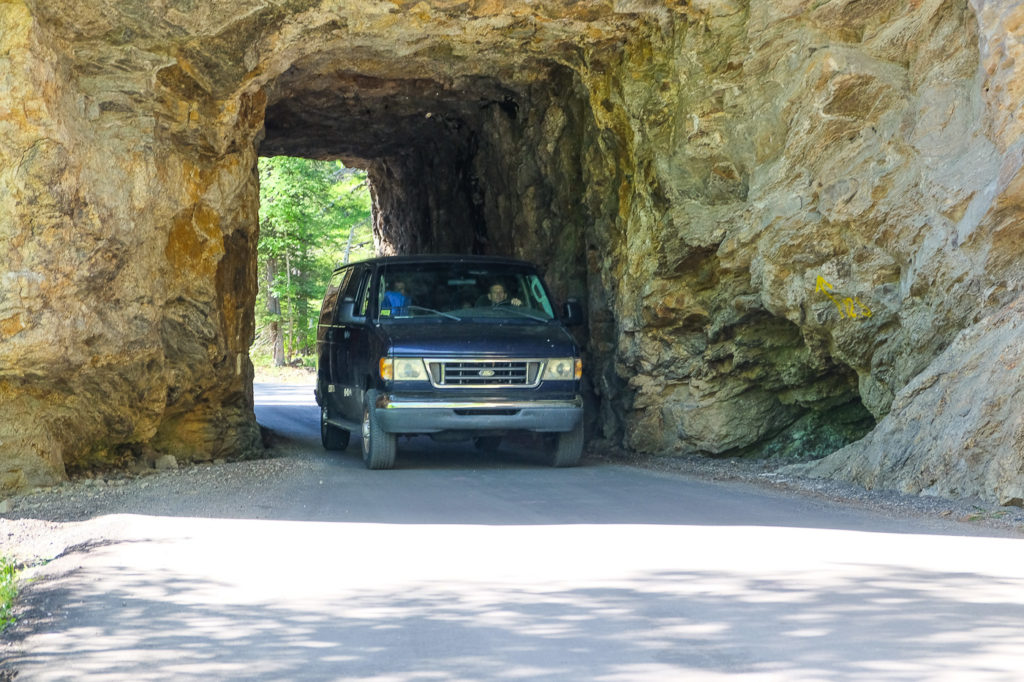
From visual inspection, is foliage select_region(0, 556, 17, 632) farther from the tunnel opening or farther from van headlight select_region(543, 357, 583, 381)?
the tunnel opening

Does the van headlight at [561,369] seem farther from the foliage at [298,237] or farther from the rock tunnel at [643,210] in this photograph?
the foliage at [298,237]

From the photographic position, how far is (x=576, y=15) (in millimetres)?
12523

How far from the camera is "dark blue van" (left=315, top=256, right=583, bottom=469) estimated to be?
11281mm

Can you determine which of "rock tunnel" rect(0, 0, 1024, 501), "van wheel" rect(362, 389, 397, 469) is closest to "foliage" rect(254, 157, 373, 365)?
"rock tunnel" rect(0, 0, 1024, 501)

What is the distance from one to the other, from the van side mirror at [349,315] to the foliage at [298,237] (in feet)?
89.5

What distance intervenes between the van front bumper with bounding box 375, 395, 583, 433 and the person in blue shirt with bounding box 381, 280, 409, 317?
1345 millimetres

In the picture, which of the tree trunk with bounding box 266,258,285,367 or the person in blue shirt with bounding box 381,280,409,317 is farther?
the tree trunk with bounding box 266,258,285,367

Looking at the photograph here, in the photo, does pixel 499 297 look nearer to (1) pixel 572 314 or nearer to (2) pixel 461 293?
(2) pixel 461 293

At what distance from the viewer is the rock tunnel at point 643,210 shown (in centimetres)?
989

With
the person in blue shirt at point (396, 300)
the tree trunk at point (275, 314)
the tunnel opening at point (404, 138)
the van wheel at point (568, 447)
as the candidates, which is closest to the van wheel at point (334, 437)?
the person in blue shirt at point (396, 300)

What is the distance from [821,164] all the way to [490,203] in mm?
8364

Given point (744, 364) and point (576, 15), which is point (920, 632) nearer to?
point (744, 364)

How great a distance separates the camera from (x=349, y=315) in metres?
12.7

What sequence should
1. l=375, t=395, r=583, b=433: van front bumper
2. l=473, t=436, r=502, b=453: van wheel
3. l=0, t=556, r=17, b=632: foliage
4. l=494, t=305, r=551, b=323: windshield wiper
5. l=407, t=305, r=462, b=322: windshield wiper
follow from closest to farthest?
l=0, t=556, r=17, b=632: foliage → l=375, t=395, r=583, b=433: van front bumper → l=407, t=305, r=462, b=322: windshield wiper → l=494, t=305, r=551, b=323: windshield wiper → l=473, t=436, r=502, b=453: van wheel
